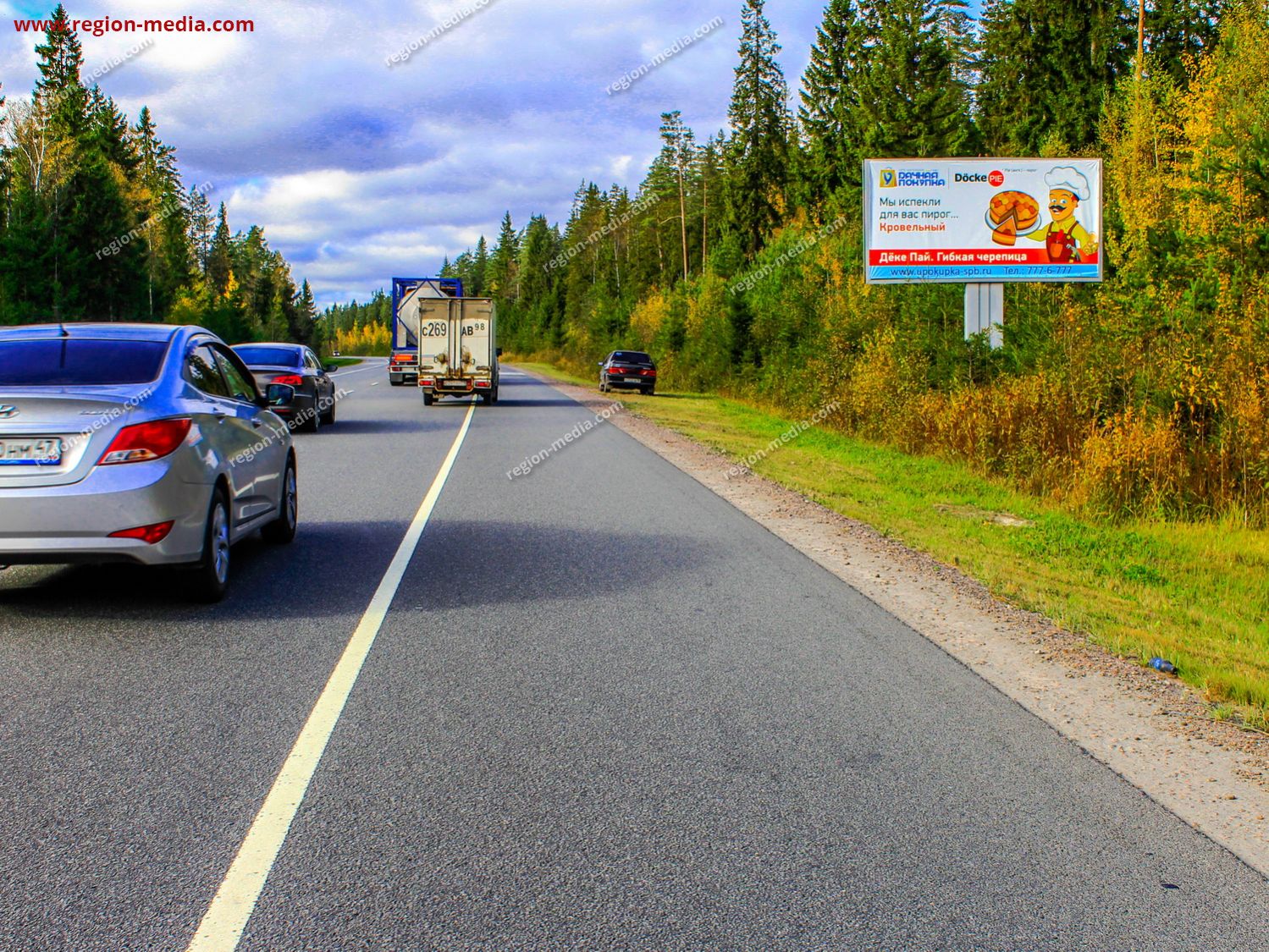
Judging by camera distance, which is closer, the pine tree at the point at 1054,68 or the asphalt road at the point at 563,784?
the asphalt road at the point at 563,784

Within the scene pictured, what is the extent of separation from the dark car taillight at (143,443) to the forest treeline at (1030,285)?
1009 cm

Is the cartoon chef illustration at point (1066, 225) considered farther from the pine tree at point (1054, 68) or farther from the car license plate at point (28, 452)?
the pine tree at point (1054, 68)

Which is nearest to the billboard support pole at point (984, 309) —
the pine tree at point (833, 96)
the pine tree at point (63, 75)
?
Result: the pine tree at point (833, 96)

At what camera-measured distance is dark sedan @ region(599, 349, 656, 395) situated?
133 ft

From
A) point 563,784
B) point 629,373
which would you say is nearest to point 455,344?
point 629,373

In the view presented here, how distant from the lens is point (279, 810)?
390 centimetres

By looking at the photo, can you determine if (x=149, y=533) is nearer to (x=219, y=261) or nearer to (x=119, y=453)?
(x=119, y=453)

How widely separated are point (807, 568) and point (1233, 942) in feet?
18.5

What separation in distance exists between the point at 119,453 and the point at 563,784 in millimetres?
3799

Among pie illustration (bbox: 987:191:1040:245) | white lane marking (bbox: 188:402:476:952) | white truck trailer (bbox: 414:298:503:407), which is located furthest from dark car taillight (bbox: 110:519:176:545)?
white truck trailer (bbox: 414:298:503:407)

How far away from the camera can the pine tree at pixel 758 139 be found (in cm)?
6962

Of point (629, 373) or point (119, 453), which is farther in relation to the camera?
point (629, 373)

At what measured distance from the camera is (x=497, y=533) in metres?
9.98

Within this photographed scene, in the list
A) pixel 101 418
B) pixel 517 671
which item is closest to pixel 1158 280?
pixel 517 671
